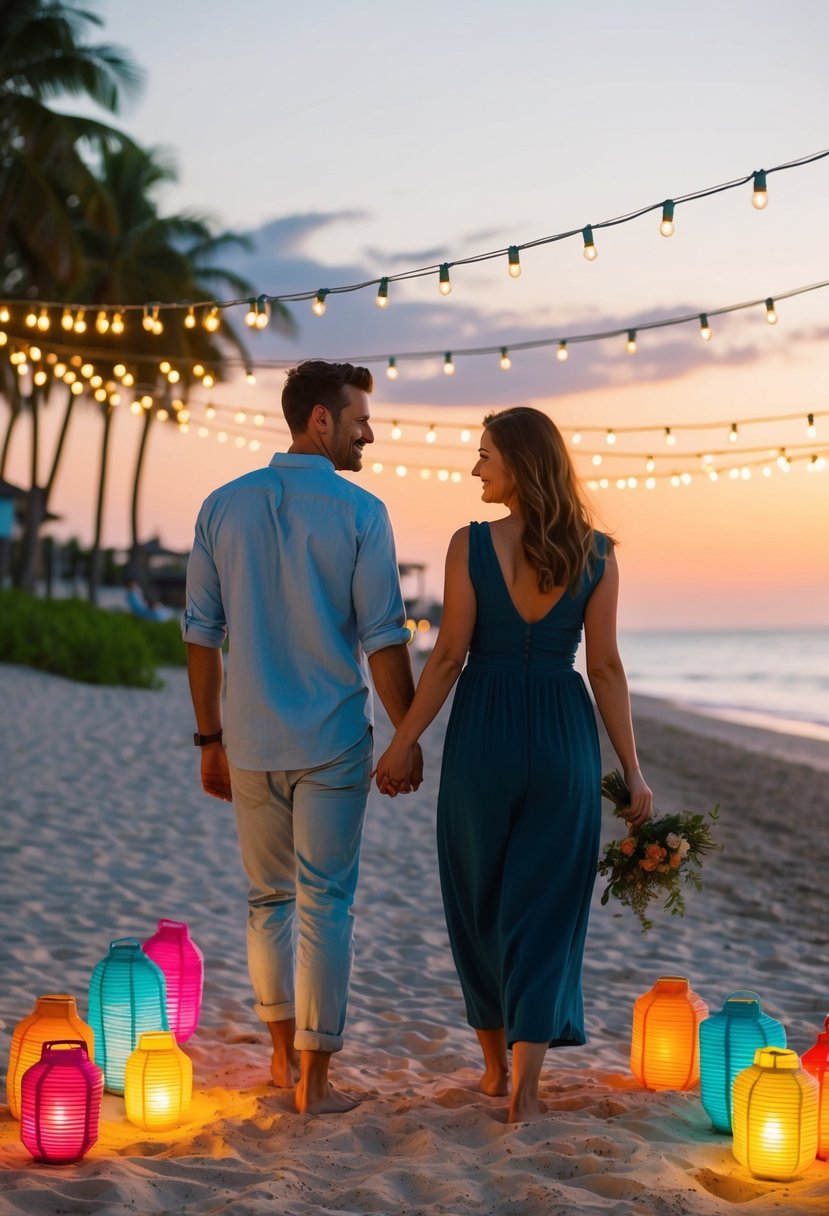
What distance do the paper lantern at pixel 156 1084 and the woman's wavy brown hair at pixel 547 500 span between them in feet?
4.40

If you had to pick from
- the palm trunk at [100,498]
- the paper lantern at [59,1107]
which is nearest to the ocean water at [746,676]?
the palm trunk at [100,498]

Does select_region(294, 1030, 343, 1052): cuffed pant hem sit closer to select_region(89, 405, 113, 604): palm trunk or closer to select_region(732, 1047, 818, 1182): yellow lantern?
select_region(732, 1047, 818, 1182): yellow lantern

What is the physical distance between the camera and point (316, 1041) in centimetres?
277

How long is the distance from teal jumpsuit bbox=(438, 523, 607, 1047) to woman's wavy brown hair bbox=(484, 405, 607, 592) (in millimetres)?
60

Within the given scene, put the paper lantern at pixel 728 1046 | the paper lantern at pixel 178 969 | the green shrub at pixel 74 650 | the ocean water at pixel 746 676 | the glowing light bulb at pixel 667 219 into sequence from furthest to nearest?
the ocean water at pixel 746 676, the green shrub at pixel 74 650, the glowing light bulb at pixel 667 219, the paper lantern at pixel 178 969, the paper lantern at pixel 728 1046

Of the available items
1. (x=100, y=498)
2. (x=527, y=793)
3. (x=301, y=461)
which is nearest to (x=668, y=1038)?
(x=527, y=793)

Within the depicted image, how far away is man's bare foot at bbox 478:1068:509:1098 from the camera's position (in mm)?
2977

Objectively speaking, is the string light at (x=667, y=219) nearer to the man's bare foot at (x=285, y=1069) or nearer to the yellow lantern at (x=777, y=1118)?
the yellow lantern at (x=777, y=1118)

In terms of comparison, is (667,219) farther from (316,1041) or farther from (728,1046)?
(316,1041)


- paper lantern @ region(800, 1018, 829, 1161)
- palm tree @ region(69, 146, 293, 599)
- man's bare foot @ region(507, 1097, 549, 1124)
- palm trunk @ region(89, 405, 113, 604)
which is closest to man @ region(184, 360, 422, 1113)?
man's bare foot @ region(507, 1097, 549, 1124)

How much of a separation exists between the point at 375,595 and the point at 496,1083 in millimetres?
1231

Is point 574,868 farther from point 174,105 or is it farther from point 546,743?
point 174,105

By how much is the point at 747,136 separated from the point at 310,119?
4181 mm

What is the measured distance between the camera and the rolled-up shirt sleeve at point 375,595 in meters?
2.78
